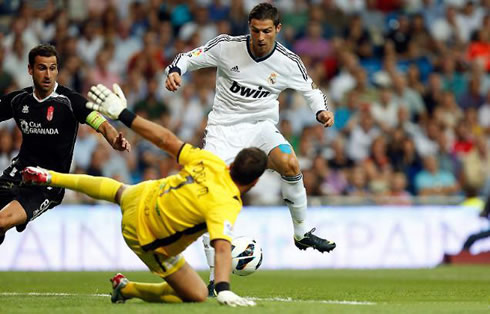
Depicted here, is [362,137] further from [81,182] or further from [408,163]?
[81,182]

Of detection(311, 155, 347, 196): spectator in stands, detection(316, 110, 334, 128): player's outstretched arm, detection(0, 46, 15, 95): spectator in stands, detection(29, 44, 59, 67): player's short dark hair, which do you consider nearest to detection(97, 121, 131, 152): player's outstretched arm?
detection(29, 44, 59, 67): player's short dark hair

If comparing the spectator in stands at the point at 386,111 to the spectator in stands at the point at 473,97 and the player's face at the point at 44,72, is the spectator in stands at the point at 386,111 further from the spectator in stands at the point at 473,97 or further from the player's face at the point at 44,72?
the player's face at the point at 44,72

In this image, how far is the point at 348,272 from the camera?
16328 mm

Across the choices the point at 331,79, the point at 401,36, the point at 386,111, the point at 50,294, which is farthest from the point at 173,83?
the point at 401,36

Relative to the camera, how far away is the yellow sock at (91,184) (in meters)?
8.83

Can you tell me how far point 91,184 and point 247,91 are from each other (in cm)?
278

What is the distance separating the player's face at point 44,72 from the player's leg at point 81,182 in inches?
71.7

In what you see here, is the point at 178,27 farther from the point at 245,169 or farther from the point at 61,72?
the point at 245,169

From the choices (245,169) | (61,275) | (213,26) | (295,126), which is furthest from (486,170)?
(245,169)

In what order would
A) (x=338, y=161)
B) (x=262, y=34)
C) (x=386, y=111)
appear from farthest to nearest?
1. (x=386, y=111)
2. (x=338, y=161)
3. (x=262, y=34)

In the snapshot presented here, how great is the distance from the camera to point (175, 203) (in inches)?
330

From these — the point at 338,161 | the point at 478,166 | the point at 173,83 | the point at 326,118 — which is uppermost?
the point at 173,83

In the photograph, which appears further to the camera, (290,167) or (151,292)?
(290,167)

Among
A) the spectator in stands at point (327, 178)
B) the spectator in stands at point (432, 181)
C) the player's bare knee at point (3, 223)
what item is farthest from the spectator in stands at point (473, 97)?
the player's bare knee at point (3, 223)
